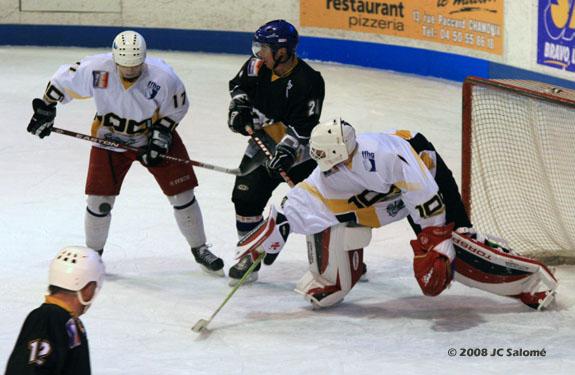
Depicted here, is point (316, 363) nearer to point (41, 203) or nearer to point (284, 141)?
point (284, 141)

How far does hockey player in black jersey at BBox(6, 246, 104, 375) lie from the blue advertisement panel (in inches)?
209

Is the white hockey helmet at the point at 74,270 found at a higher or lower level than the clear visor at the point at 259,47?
lower

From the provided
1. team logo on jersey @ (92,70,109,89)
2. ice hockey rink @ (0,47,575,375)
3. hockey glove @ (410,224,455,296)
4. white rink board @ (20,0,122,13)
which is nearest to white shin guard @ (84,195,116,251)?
ice hockey rink @ (0,47,575,375)

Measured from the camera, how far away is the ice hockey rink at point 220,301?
3.93 m

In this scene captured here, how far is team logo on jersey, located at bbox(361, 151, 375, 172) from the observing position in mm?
4121

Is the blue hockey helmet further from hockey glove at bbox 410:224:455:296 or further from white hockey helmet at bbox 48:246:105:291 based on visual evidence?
white hockey helmet at bbox 48:246:105:291

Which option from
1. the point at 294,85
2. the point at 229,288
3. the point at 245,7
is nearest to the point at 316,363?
the point at 229,288

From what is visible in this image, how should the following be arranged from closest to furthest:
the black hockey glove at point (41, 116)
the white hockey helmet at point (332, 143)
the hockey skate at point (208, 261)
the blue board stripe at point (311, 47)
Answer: the white hockey helmet at point (332, 143) → the black hockey glove at point (41, 116) → the hockey skate at point (208, 261) → the blue board stripe at point (311, 47)

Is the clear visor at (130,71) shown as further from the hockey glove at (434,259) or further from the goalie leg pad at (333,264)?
the hockey glove at (434,259)

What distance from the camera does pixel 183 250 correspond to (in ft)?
17.3

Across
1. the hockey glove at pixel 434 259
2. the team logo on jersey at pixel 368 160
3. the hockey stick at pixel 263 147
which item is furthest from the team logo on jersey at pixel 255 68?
the hockey glove at pixel 434 259

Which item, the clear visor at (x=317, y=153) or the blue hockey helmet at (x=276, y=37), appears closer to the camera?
the clear visor at (x=317, y=153)

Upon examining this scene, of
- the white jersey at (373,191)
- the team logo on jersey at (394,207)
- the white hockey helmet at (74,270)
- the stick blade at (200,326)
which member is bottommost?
the stick blade at (200,326)

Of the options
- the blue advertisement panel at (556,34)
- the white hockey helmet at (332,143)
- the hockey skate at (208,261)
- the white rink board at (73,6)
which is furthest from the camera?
the white rink board at (73,6)
